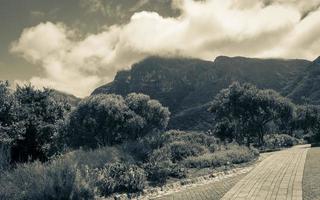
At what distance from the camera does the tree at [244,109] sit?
54.8 metres

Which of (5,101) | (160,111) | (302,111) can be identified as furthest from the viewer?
(302,111)

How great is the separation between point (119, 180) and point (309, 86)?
518 feet

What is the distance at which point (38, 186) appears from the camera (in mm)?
15297

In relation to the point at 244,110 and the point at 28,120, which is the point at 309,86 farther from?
the point at 28,120

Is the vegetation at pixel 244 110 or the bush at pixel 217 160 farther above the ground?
the vegetation at pixel 244 110

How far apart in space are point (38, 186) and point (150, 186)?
22.0 feet

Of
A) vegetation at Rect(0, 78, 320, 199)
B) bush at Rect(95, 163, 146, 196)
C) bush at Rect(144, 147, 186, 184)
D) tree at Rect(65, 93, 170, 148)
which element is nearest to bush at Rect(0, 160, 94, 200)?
vegetation at Rect(0, 78, 320, 199)

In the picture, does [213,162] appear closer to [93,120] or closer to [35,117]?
[35,117]

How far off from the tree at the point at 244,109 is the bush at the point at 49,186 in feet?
129

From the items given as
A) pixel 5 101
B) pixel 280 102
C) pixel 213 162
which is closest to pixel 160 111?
pixel 280 102

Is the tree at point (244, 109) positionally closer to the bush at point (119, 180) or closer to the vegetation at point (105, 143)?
the vegetation at point (105, 143)

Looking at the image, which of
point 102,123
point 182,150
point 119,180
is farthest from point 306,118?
point 119,180

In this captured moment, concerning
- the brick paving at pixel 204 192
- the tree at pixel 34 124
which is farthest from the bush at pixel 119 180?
the tree at pixel 34 124

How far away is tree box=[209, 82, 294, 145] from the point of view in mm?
54841
